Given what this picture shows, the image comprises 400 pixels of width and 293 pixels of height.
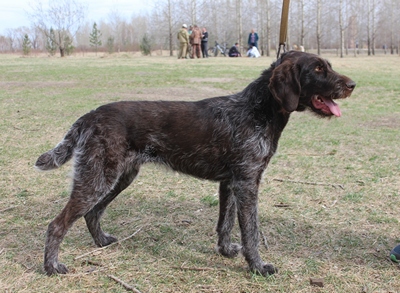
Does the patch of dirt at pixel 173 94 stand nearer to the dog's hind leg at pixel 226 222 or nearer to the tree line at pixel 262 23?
the dog's hind leg at pixel 226 222

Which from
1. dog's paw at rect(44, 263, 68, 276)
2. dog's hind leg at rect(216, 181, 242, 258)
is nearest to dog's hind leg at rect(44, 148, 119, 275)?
dog's paw at rect(44, 263, 68, 276)

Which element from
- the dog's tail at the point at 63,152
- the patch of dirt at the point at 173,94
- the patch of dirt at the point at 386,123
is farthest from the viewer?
the patch of dirt at the point at 173,94

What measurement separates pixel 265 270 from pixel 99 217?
1713 mm

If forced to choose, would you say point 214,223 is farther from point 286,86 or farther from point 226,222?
point 286,86

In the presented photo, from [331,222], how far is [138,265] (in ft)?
7.24

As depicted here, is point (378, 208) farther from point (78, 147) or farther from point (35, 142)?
point (35, 142)

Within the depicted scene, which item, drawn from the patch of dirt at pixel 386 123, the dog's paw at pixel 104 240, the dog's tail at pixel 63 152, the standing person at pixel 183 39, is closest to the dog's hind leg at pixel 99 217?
the dog's paw at pixel 104 240

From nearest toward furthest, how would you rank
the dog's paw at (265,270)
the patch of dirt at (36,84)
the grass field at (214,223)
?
the grass field at (214,223)
the dog's paw at (265,270)
the patch of dirt at (36,84)

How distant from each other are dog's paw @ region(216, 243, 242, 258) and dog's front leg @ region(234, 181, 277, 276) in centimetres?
30

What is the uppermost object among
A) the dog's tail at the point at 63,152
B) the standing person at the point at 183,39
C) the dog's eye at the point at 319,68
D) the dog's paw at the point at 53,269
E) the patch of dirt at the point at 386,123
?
the standing person at the point at 183,39

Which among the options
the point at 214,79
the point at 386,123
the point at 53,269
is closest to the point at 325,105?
the point at 53,269

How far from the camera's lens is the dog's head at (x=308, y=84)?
3.72 m

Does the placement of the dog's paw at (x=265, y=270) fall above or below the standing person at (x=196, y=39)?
below

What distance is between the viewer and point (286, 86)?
12.2 feet
